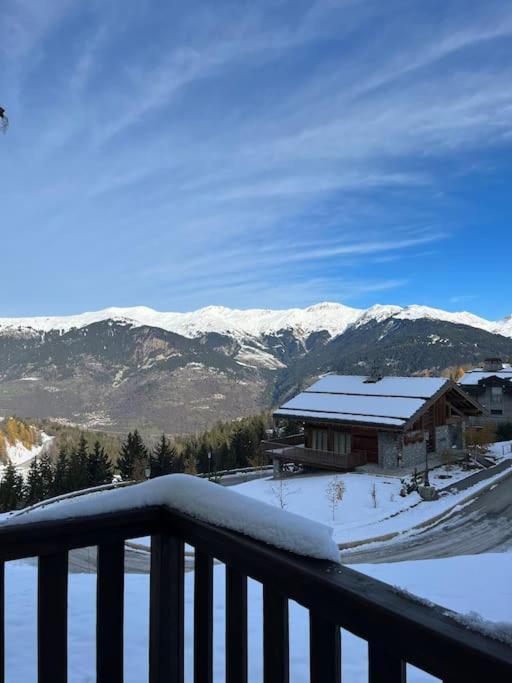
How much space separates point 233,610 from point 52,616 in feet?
1.41

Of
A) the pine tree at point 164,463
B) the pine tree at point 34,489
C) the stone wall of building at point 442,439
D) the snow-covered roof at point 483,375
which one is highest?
the snow-covered roof at point 483,375

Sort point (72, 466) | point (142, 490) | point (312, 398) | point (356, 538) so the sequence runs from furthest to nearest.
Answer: point (72, 466), point (312, 398), point (356, 538), point (142, 490)

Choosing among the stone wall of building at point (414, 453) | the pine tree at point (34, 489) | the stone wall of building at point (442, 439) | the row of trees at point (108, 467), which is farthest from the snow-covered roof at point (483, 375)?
the pine tree at point (34, 489)

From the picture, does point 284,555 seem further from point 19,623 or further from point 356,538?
point 356,538

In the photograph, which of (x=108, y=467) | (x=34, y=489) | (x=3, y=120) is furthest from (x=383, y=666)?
(x=108, y=467)

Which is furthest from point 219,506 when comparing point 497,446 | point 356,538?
point 497,446

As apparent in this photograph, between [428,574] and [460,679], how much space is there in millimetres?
5377

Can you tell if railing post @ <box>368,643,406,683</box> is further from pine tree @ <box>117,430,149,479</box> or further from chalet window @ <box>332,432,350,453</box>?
pine tree @ <box>117,430,149,479</box>

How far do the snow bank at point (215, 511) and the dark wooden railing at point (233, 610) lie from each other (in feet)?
0.07

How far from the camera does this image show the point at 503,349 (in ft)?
400

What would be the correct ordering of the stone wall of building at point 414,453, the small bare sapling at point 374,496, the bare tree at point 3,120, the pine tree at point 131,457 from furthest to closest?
1. the pine tree at point 131,457
2. the stone wall of building at point 414,453
3. the small bare sapling at point 374,496
4. the bare tree at point 3,120

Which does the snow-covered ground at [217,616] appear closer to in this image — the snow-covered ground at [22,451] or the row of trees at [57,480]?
the row of trees at [57,480]

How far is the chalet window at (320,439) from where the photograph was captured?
21.1 m

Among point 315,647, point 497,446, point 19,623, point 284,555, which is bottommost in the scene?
point 497,446
